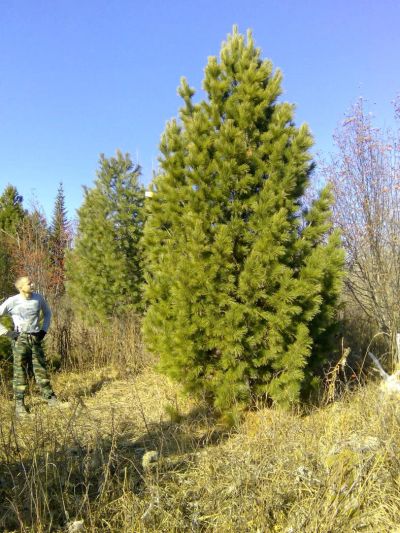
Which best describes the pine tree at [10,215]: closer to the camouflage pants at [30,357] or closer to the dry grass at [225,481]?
the camouflage pants at [30,357]

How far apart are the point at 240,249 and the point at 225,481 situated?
2.28 m

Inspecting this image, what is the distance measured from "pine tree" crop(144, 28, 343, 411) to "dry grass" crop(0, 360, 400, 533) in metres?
0.67

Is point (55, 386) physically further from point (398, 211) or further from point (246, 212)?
point (398, 211)

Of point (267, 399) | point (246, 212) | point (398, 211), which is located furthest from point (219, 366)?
point (398, 211)

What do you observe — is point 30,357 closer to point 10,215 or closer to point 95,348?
point 95,348

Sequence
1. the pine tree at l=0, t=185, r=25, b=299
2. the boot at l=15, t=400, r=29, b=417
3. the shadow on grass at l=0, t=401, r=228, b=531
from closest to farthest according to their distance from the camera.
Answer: the shadow on grass at l=0, t=401, r=228, b=531 < the boot at l=15, t=400, r=29, b=417 < the pine tree at l=0, t=185, r=25, b=299

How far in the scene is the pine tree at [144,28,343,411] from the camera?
4246 millimetres

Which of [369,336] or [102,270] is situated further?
[102,270]

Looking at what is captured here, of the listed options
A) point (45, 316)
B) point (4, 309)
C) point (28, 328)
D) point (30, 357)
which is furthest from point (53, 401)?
point (4, 309)

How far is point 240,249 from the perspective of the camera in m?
4.39

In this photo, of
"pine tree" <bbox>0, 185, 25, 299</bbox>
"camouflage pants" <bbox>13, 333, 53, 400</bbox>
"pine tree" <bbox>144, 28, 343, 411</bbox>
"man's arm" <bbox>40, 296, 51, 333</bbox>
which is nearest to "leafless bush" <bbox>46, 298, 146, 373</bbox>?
"camouflage pants" <bbox>13, 333, 53, 400</bbox>

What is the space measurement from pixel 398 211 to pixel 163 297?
4.11 m

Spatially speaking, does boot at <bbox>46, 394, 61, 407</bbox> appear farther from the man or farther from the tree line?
the tree line

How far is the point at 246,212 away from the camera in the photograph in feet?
14.9
